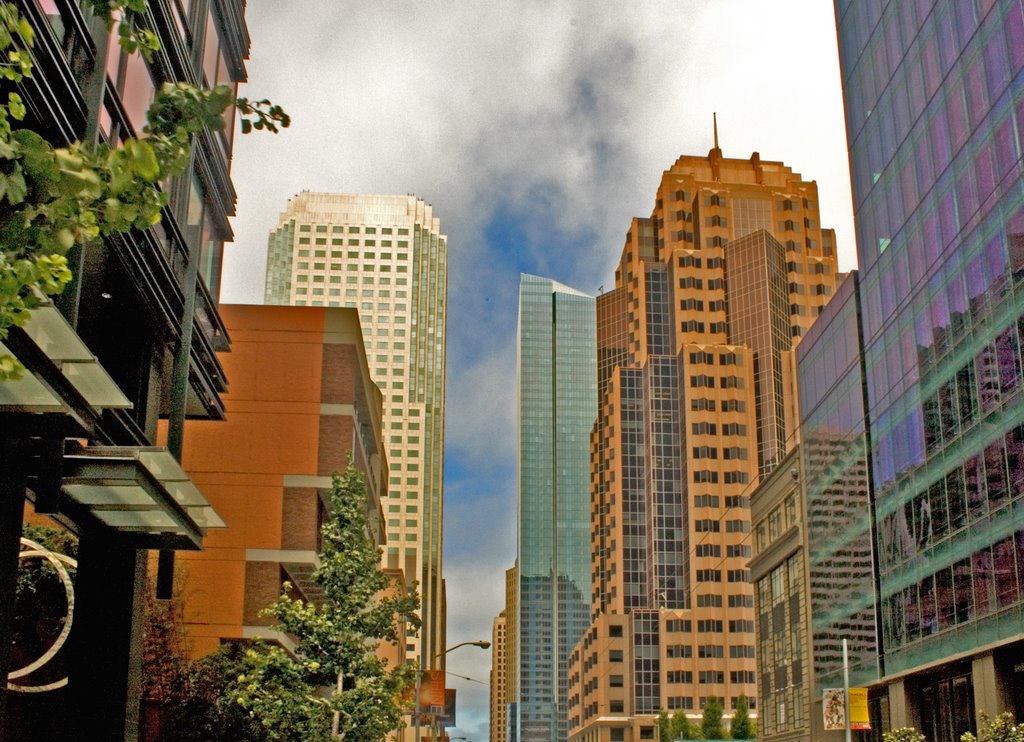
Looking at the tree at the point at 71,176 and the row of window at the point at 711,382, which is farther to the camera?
the row of window at the point at 711,382

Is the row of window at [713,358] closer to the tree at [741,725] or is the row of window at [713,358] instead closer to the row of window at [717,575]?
the row of window at [717,575]

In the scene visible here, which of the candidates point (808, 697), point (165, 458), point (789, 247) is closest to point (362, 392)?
point (808, 697)

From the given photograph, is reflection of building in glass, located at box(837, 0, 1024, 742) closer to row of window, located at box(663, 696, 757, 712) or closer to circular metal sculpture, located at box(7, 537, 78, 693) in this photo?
circular metal sculpture, located at box(7, 537, 78, 693)

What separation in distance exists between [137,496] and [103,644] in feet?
20.5

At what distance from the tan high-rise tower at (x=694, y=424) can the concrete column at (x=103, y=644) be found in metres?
131

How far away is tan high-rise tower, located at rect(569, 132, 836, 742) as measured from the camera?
158875 mm

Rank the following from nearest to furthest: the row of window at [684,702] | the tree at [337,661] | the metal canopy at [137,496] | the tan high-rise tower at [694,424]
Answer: the metal canopy at [137,496], the tree at [337,661], the row of window at [684,702], the tan high-rise tower at [694,424]

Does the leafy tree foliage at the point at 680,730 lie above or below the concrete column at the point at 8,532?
below

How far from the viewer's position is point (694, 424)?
166500 mm

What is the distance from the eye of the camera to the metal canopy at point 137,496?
71.9 ft

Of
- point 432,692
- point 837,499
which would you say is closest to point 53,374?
point 432,692

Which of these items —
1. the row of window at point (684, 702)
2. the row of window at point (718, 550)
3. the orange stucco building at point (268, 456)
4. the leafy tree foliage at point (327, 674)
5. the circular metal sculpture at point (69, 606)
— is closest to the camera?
the circular metal sculpture at point (69, 606)

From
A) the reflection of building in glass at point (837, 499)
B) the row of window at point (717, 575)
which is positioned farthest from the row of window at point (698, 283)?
the reflection of building in glass at point (837, 499)

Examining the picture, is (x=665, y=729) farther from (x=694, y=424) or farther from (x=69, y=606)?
(x=69, y=606)
